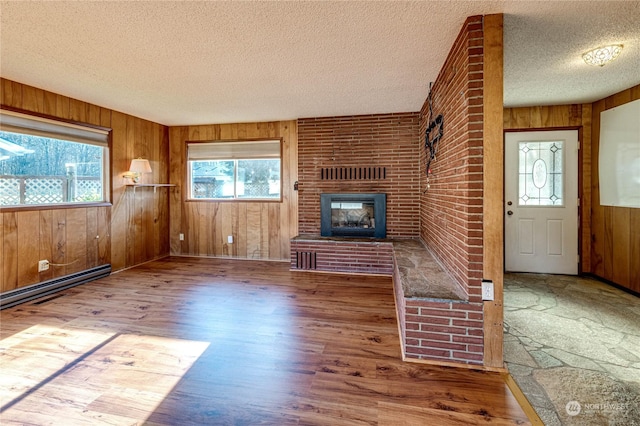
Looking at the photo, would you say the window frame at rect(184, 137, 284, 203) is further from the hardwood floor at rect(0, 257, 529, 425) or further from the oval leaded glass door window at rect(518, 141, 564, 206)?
the oval leaded glass door window at rect(518, 141, 564, 206)

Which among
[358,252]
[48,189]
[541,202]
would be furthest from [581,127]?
[48,189]

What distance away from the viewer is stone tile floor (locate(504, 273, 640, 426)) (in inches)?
66.2

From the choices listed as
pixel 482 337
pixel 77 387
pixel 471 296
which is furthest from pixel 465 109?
pixel 77 387

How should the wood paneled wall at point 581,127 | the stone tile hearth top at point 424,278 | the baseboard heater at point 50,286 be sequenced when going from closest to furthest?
1. the stone tile hearth top at point 424,278
2. the baseboard heater at point 50,286
3. the wood paneled wall at point 581,127

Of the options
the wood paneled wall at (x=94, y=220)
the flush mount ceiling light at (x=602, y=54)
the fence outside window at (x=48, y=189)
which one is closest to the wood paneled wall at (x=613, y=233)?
the flush mount ceiling light at (x=602, y=54)

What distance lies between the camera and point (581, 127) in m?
4.21

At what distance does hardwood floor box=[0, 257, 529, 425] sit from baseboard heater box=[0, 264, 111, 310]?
4.8 inches

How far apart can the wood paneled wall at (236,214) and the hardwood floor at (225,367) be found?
1900 mm

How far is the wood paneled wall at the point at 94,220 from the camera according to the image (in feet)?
10.8

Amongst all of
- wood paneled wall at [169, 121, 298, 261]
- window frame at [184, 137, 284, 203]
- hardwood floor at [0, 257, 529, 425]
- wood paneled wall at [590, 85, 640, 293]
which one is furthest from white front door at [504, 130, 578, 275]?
window frame at [184, 137, 284, 203]

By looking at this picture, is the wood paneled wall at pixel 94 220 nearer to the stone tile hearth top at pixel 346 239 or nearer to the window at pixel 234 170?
the window at pixel 234 170

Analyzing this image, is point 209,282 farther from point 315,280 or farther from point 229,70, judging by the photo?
point 229,70

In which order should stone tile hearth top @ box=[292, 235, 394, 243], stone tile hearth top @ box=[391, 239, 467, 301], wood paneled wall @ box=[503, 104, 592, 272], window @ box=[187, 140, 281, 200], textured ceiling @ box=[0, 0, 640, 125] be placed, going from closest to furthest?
textured ceiling @ box=[0, 0, 640, 125] < stone tile hearth top @ box=[391, 239, 467, 301] < wood paneled wall @ box=[503, 104, 592, 272] < stone tile hearth top @ box=[292, 235, 394, 243] < window @ box=[187, 140, 281, 200]

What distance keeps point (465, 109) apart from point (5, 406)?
3.35 m
